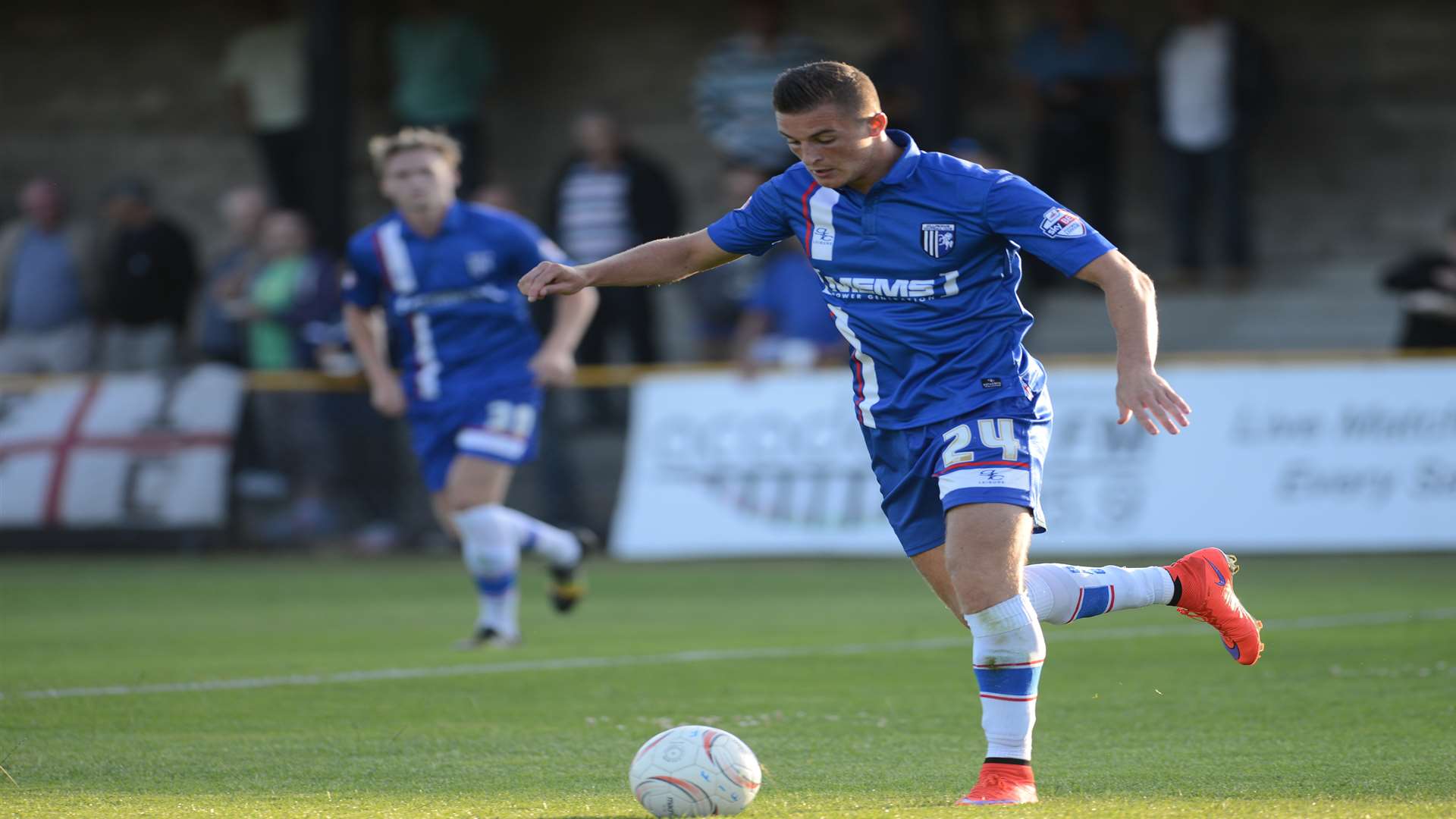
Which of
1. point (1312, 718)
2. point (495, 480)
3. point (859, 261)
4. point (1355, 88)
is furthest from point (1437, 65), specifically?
point (859, 261)

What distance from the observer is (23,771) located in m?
5.66

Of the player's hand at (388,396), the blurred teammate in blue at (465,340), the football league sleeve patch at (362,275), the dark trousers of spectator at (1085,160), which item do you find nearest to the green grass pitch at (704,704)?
the blurred teammate in blue at (465,340)

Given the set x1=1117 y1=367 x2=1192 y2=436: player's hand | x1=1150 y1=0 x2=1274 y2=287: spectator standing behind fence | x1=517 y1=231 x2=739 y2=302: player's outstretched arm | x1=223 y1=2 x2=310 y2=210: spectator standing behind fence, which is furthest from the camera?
x1=223 y1=2 x2=310 y2=210: spectator standing behind fence

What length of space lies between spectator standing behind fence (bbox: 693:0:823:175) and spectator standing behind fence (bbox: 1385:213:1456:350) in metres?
4.42

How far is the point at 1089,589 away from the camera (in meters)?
5.59

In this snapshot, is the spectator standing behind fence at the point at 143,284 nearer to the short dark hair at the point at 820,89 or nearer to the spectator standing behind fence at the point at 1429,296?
the spectator standing behind fence at the point at 1429,296

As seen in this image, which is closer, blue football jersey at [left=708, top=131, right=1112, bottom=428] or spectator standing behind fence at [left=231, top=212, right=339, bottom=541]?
blue football jersey at [left=708, top=131, right=1112, bottom=428]

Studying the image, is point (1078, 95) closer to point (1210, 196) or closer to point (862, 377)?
point (1210, 196)

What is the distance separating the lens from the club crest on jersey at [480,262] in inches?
363

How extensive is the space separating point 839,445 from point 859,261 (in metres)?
8.25

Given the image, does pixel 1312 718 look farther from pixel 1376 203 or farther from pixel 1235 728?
pixel 1376 203

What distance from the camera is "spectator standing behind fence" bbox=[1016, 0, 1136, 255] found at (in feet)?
50.8

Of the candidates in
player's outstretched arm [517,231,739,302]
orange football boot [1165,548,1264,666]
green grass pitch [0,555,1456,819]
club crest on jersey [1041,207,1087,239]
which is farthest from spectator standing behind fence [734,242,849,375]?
club crest on jersey [1041,207,1087,239]

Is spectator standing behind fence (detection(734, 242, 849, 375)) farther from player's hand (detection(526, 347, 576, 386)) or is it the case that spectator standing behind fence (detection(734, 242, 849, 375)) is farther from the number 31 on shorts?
the number 31 on shorts
